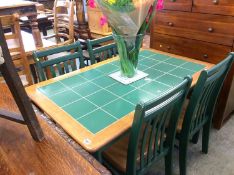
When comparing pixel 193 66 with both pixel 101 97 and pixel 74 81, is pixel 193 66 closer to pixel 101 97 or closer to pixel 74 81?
pixel 101 97

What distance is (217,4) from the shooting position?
1.70 m

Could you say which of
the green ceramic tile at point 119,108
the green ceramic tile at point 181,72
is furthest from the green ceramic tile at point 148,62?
the green ceramic tile at point 119,108

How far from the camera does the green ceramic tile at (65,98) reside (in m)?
1.20

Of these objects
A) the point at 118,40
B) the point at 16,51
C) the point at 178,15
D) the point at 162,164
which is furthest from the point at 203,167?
the point at 16,51

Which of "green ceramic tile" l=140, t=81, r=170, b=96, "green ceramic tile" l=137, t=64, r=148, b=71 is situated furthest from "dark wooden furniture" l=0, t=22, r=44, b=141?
"green ceramic tile" l=137, t=64, r=148, b=71

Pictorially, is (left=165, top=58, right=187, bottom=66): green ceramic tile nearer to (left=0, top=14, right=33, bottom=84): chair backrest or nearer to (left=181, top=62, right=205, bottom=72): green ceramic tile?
(left=181, top=62, right=205, bottom=72): green ceramic tile

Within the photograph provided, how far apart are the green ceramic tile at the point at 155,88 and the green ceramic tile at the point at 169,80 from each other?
50 millimetres

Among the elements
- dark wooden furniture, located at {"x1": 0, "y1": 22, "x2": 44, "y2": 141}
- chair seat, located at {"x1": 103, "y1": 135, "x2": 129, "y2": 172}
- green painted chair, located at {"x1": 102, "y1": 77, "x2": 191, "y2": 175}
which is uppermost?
dark wooden furniture, located at {"x1": 0, "y1": 22, "x2": 44, "y2": 141}

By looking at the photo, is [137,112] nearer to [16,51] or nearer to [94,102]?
[94,102]

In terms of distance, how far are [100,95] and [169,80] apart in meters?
0.49

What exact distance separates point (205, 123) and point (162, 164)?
482 millimetres

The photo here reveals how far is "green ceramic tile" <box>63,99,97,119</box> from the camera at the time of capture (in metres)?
1.10

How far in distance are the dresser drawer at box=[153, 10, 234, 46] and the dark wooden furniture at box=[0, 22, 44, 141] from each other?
165 centimetres

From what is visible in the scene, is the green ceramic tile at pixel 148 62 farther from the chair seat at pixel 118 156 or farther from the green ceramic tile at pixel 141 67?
the chair seat at pixel 118 156
